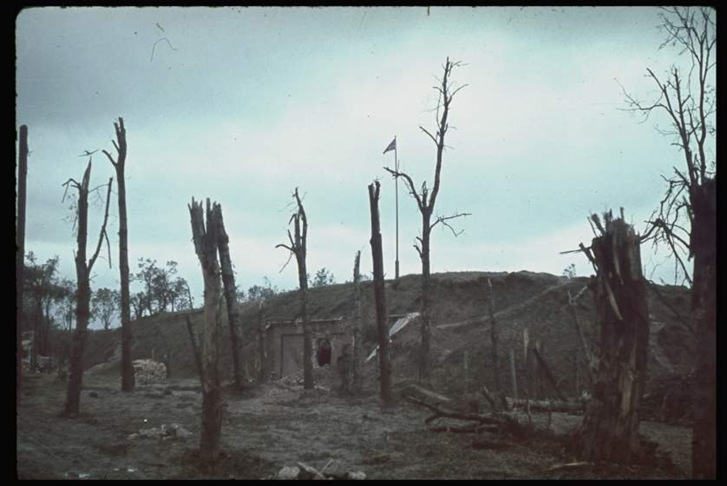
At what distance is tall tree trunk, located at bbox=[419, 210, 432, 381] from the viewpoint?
2092 cm

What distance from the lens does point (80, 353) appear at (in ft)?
46.0

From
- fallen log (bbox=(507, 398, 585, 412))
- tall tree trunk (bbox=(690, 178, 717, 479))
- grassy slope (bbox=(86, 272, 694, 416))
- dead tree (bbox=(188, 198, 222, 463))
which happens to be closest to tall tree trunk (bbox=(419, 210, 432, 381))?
grassy slope (bbox=(86, 272, 694, 416))

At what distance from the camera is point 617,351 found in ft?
28.7

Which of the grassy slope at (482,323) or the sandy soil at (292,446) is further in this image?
the grassy slope at (482,323)

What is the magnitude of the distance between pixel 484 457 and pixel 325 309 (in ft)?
84.3

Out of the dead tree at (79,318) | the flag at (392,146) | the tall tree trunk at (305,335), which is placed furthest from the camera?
the flag at (392,146)

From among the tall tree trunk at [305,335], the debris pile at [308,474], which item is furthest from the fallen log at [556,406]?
the tall tree trunk at [305,335]

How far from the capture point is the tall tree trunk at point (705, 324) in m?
6.48

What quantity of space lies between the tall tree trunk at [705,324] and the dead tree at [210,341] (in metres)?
6.45

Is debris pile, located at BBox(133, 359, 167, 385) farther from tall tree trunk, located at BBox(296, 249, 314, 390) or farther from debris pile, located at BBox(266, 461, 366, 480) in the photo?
debris pile, located at BBox(266, 461, 366, 480)

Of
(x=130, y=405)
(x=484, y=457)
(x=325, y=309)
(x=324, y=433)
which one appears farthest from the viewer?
(x=325, y=309)

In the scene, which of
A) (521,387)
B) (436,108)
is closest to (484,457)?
(521,387)

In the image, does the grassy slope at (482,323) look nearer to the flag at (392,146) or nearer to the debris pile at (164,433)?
the flag at (392,146)
